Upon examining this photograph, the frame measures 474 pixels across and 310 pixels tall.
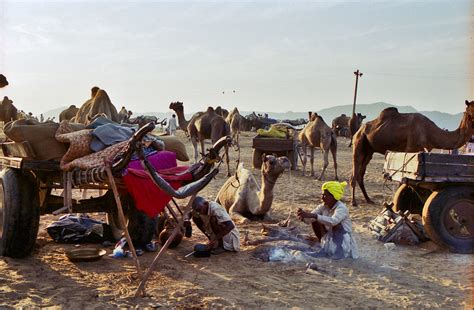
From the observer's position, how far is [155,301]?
16.2 feet

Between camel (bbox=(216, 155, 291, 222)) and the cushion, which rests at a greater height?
the cushion

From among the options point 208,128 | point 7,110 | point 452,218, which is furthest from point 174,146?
point 7,110

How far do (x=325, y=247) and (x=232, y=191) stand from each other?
353 cm

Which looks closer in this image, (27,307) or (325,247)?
(27,307)

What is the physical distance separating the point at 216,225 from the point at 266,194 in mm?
2021

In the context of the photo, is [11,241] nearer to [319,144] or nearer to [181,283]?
[181,283]

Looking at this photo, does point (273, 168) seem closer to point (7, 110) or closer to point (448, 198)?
point (448, 198)

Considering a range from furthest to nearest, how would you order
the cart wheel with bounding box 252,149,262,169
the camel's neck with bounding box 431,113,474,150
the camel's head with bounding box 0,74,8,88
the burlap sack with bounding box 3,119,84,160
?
the cart wheel with bounding box 252,149,262,169, the camel's head with bounding box 0,74,8,88, the camel's neck with bounding box 431,113,474,150, the burlap sack with bounding box 3,119,84,160

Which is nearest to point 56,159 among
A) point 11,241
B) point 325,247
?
point 11,241

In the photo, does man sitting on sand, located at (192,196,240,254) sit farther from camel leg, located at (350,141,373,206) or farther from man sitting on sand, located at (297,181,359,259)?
camel leg, located at (350,141,373,206)

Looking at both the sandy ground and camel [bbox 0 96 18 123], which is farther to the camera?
camel [bbox 0 96 18 123]

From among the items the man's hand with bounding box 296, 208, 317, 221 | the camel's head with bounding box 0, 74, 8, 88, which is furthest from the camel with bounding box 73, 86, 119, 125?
the camel's head with bounding box 0, 74, 8, 88

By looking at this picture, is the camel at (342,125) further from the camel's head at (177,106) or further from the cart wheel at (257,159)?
the cart wheel at (257,159)

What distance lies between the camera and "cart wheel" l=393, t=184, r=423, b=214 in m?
8.67
